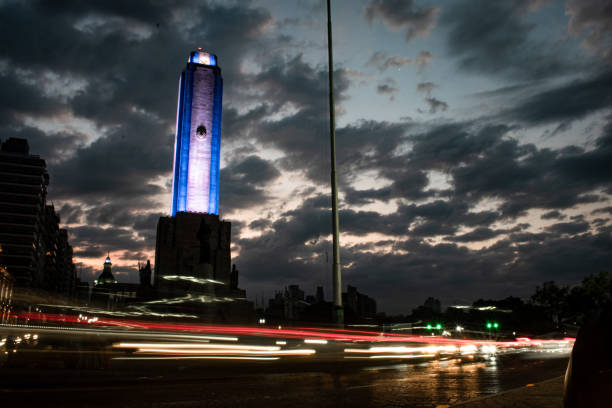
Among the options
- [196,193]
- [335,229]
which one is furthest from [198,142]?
[335,229]

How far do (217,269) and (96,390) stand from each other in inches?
2672

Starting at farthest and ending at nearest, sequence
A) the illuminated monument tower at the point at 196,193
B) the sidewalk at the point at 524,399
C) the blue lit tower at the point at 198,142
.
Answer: the blue lit tower at the point at 198,142, the illuminated monument tower at the point at 196,193, the sidewalk at the point at 524,399

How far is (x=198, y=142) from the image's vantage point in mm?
78562

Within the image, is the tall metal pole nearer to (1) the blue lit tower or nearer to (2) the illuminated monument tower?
(2) the illuminated monument tower

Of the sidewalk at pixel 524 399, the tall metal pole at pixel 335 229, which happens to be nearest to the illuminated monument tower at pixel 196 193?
the tall metal pole at pixel 335 229

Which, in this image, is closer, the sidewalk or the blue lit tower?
the sidewalk

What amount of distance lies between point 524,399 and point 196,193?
72287mm

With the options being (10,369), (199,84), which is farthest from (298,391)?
(199,84)

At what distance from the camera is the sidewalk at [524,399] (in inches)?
285

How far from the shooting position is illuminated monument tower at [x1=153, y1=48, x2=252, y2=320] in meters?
72.9

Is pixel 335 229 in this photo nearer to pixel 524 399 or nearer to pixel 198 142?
pixel 524 399

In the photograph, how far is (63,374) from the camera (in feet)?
37.8

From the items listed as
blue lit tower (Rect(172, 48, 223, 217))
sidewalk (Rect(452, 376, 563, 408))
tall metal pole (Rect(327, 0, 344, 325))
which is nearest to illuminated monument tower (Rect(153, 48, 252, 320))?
blue lit tower (Rect(172, 48, 223, 217))

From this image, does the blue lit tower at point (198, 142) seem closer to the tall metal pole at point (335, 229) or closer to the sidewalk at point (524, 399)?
the tall metal pole at point (335, 229)
